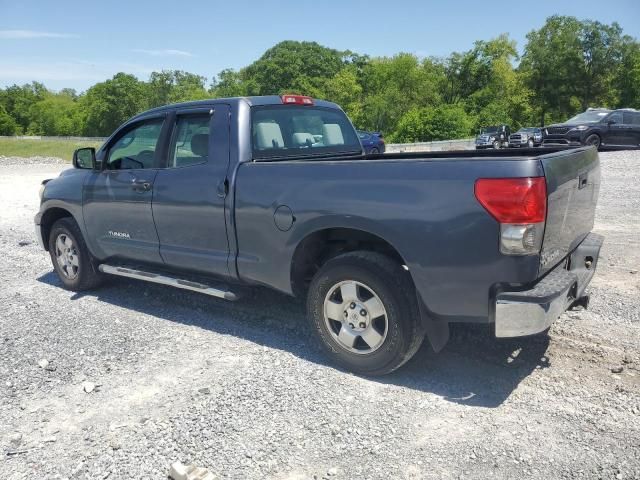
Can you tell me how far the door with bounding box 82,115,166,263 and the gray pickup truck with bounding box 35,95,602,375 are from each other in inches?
0.7

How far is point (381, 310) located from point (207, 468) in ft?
4.79

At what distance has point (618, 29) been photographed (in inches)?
2046

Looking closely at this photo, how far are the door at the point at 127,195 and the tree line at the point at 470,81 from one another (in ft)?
114

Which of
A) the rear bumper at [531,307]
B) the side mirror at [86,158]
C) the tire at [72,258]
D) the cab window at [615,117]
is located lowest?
the tire at [72,258]

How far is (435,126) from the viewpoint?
38344mm

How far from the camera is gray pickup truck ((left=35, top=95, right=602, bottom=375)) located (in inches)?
121

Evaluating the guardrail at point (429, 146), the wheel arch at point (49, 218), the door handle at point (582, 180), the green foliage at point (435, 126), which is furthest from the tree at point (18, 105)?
the door handle at point (582, 180)

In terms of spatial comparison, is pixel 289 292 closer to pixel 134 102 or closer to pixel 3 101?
pixel 134 102

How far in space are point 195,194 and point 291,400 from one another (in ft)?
6.29

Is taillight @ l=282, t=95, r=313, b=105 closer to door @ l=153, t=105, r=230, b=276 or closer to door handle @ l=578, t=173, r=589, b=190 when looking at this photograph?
door @ l=153, t=105, r=230, b=276

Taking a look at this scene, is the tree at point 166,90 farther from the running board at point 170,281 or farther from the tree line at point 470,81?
the running board at point 170,281

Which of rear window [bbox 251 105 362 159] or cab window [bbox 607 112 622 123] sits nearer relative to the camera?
rear window [bbox 251 105 362 159]

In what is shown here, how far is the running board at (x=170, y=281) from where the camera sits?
14.5 ft

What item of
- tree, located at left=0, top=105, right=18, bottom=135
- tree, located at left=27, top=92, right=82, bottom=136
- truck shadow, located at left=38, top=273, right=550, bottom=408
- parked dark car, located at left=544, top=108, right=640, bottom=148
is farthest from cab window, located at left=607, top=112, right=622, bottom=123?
tree, located at left=0, top=105, right=18, bottom=135
